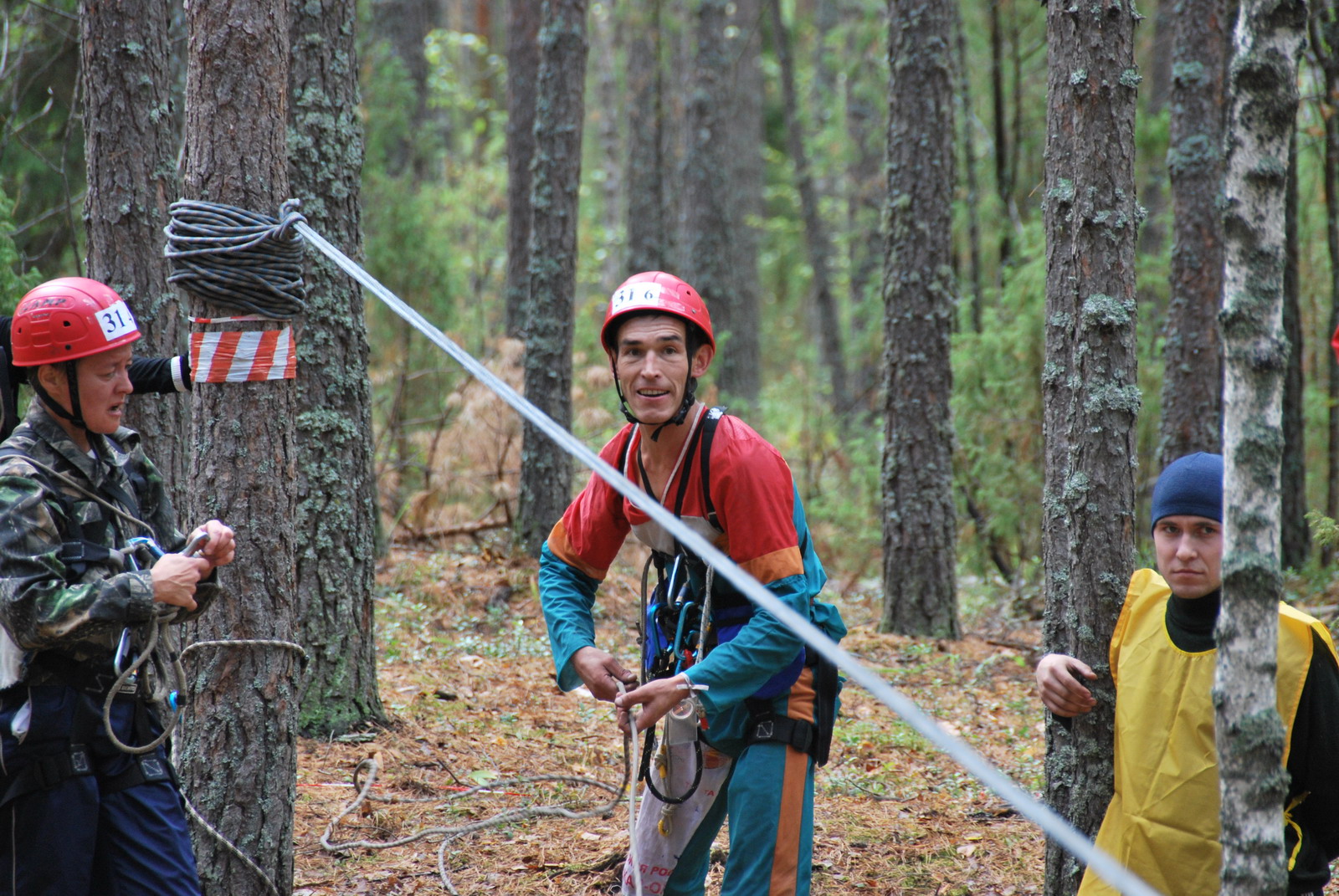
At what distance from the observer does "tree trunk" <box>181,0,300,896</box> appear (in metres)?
3.40

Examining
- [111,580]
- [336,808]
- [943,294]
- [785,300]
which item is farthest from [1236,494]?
[785,300]

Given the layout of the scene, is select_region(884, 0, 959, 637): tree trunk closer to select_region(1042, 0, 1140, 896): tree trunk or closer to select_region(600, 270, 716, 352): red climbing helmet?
select_region(1042, 0, 1140, 896): tree trunk

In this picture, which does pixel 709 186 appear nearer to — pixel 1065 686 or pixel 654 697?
pixel 1065 686

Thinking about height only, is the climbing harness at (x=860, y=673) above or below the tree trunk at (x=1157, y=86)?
below

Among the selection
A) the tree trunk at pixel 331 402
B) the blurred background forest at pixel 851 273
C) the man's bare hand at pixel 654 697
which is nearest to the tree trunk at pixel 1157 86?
the blurred background forest at pixel 851 273

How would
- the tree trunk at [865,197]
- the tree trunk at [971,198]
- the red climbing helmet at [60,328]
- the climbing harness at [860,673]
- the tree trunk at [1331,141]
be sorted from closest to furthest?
the climbing harness at [860,673]
the red climbing helmet at [60,328]
the tree trunk at [1331,141]
the tree trunk at [971,198]
the tree trunk at [865,197]

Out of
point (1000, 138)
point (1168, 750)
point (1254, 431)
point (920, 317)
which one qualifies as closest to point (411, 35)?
point (1000, 138)

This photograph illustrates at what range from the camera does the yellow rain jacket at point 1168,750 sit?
8.59 feet

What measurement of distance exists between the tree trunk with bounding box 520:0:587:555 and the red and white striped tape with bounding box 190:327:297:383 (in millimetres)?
6033

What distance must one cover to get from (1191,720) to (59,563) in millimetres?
2885

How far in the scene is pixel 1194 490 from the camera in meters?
2.72

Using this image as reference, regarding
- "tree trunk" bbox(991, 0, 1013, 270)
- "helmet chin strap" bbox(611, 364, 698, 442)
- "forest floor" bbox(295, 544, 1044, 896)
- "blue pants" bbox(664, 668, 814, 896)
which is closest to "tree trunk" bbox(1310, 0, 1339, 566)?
"tree trunk" bbox(991, 0, 1013, 270)

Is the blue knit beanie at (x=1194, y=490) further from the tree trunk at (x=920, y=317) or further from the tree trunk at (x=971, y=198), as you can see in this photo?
the tree trunk at (x=971, y=198)

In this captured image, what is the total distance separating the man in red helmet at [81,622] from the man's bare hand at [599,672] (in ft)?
3.39
